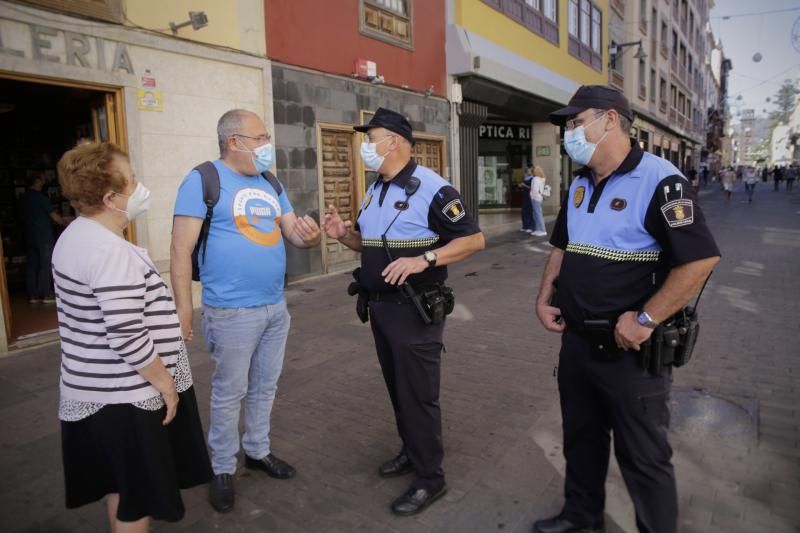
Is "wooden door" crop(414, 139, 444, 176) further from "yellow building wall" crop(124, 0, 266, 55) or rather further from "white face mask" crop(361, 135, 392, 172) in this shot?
"white face mask" crop(361, 135, 392, 172)

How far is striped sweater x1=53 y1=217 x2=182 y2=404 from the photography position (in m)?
1.98

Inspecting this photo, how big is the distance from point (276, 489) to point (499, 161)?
828 inches

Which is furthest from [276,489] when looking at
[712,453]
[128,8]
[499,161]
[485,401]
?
[499,161]

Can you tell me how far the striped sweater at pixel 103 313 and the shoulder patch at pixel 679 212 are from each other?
196cm

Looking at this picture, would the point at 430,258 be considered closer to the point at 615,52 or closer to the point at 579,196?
the point at 579,196

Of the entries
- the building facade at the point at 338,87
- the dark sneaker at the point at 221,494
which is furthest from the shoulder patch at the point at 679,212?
the building facade at the point at 338,87

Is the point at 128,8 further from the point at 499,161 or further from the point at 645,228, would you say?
the point at 499,161

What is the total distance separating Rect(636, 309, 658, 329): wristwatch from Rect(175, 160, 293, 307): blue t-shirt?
183cm

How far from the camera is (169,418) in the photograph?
2.21 m

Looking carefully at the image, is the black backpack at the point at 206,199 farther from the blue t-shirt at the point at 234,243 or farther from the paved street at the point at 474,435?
the paved street at the point at 474,435

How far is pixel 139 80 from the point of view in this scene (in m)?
6.79

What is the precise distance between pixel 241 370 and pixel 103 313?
1.09 metres

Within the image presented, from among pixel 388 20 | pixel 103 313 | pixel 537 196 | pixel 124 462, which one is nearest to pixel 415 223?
pixel 103 313

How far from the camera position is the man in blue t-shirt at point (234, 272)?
2822 mm
